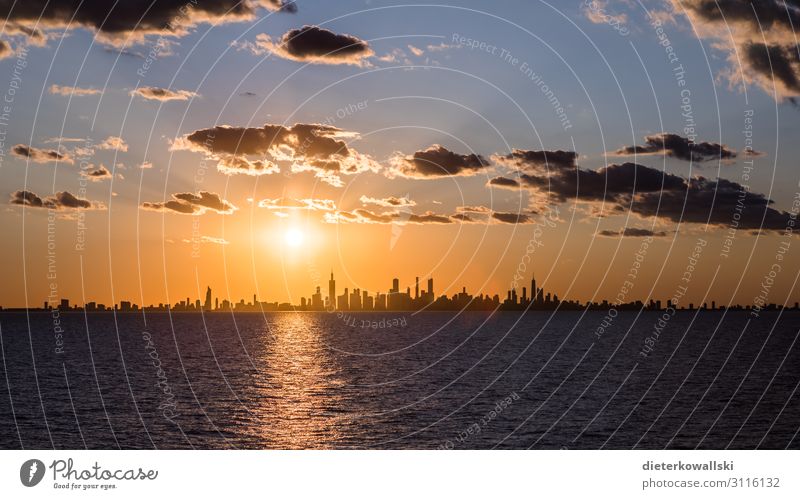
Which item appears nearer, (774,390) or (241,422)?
(241,422)

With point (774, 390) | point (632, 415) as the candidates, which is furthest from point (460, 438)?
point (774, 390)

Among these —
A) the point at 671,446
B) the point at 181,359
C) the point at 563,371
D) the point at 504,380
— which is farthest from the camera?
the point at 181,359

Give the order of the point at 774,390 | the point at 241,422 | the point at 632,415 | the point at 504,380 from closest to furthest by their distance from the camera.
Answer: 1. the point at 241,422
2. the point at 632,415
3. the point at 774,390
4. the point at 504,380
